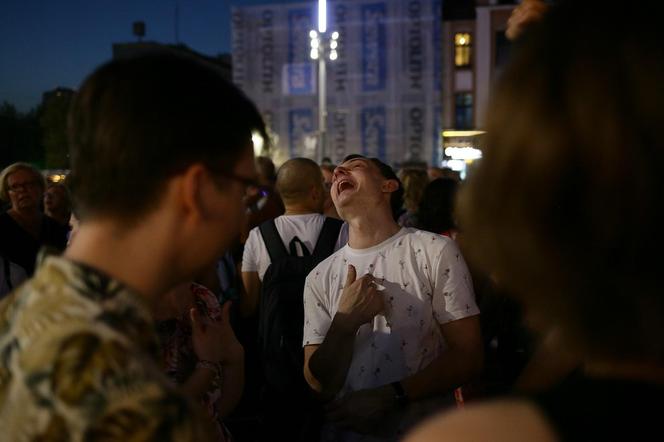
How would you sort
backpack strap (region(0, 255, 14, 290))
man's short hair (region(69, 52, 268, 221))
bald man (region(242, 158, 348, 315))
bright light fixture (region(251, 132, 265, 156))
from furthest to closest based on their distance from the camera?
bald man (region(242, 158, 348, 315)) → backpack strap (region(0, 255, 14, 290)) → bright light fixture (region(251, 132, 265, 156)) → man's short hair (region(69, 52, 268, 221))

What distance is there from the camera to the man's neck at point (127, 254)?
53.9 inches

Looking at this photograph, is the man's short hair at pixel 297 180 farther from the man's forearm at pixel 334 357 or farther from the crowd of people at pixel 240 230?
the crowd of people at pixel 240 230

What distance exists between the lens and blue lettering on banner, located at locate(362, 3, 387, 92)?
123 feet

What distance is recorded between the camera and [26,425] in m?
1.15

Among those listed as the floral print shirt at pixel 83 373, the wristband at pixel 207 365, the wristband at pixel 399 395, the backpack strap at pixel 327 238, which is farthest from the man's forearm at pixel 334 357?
the floral print shirt at pixel 83 373

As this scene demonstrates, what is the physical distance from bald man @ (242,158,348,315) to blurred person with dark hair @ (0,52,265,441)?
336cm

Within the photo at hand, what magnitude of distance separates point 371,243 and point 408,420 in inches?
34.0

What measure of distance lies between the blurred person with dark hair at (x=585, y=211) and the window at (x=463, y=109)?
36.3m

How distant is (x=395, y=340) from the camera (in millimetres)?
3121

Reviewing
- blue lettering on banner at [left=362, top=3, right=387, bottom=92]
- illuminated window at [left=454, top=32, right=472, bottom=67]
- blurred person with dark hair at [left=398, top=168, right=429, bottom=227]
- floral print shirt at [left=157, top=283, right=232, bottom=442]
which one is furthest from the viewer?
blue lettering on banner at [left=362, top=3, right=387, bottom=92]

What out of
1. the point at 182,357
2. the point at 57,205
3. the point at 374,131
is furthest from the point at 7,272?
the point at 374,131

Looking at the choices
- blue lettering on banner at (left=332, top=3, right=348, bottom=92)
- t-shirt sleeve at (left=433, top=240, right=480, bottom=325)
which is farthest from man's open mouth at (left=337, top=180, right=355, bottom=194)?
blue lettering on banner at (left=332, top=3, right=348, bottom=92)

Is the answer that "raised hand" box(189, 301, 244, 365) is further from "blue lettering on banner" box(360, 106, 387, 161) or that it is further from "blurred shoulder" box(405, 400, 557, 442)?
"blue lettering on banner" box(360, 106, 387, 161)

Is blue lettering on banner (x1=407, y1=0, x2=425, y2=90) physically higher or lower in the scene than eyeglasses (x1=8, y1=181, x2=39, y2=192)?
higher
